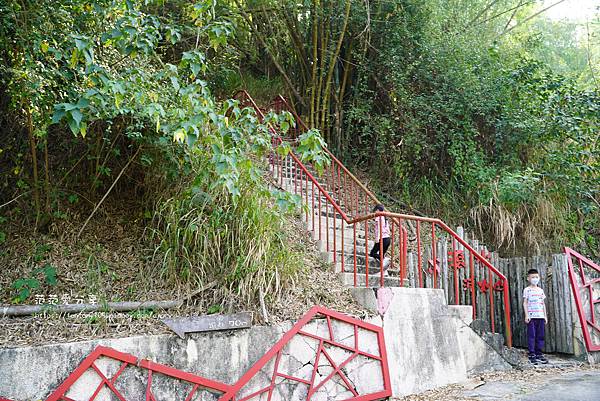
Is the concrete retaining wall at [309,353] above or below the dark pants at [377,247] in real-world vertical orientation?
below

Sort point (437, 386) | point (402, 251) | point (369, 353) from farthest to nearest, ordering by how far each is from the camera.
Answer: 1. point (402, 251)
2. point (437, 386)
3. point (369, 353)

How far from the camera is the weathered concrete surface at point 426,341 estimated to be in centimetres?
538

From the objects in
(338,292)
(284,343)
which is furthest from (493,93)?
(284,343)

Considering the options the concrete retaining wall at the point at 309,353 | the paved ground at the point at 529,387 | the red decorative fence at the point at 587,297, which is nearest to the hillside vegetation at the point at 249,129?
the concrete retaining wall at the point at 309,353

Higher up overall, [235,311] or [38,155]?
[38,155]

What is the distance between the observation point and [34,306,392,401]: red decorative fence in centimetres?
390

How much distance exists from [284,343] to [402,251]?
1.93 meters

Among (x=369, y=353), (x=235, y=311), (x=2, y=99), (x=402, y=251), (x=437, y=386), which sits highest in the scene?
(x=2, y=99)

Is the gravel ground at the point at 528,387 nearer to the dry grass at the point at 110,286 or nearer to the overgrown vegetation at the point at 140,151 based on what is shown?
the dry grass at the point at 110,286

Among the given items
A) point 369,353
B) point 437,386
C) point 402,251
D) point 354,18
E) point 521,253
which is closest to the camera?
point 369,353

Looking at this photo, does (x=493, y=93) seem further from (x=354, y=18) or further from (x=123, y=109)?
(x=123, y=109)

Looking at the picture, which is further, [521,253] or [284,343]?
[521,253]

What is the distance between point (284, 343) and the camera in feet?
15.4

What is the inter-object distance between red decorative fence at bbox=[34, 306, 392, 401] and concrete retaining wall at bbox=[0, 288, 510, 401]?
22 millimetres
